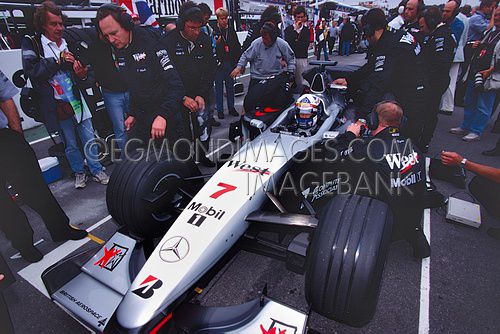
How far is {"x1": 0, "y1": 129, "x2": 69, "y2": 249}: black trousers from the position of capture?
238 cm

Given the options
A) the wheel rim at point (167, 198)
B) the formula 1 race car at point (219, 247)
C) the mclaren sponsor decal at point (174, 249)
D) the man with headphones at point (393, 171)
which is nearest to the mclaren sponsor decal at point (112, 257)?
the formula 1 race car at point (219, 247)

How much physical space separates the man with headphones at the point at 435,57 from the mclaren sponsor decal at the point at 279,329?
3820mm

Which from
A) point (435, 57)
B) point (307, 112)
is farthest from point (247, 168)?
point (435, 57)

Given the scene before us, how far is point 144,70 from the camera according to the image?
2852 mm

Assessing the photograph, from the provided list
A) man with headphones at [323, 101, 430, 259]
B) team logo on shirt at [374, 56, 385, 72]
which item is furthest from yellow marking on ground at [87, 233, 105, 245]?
team logo on shirt at [374, 56, 385, 72]

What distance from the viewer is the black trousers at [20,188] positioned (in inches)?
93.7

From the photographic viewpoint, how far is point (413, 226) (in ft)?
8.07

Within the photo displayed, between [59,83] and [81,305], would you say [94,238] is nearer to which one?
[81,305]

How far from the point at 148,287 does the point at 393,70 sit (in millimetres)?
3484

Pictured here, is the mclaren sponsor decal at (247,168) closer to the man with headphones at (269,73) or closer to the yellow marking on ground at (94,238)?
the man with headphones at (269,73)

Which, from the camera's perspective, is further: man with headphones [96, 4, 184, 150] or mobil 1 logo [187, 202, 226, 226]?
man with headphones [96, 4, 184, 150]

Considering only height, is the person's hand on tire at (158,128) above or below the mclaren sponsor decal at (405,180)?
above

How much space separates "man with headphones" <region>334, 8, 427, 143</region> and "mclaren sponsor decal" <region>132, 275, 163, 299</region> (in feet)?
9.98

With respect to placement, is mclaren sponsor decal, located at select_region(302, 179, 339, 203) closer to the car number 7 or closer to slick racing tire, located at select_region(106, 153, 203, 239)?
the car number 7
